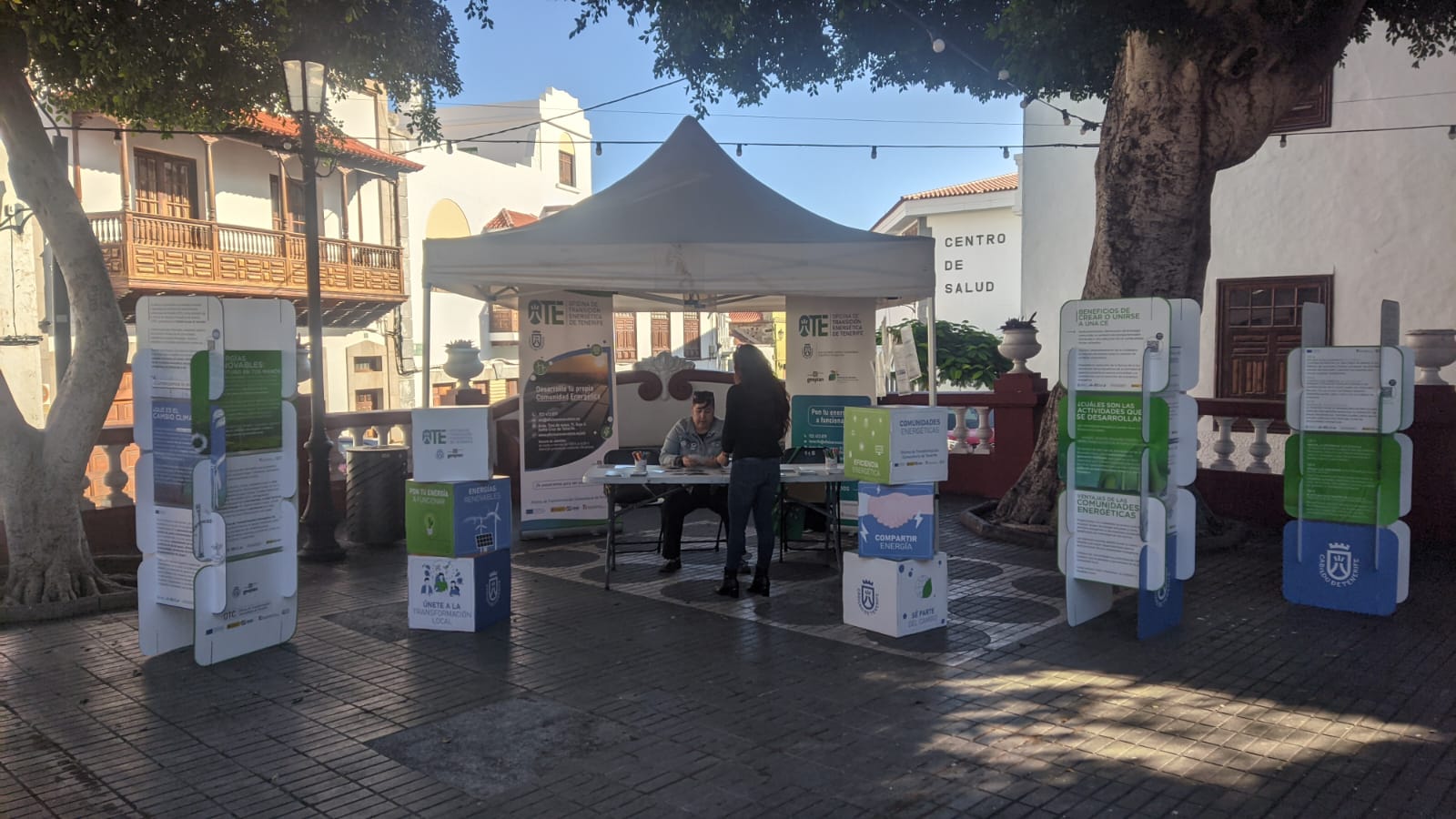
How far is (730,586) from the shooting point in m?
7.31

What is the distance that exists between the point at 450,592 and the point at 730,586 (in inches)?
76.1

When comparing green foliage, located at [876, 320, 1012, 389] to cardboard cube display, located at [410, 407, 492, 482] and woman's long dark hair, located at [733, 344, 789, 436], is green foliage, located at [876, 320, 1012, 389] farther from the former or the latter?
cardboard cube display, located at [410, 407, 492, 482]

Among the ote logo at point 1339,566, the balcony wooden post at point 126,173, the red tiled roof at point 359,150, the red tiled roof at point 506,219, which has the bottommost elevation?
the ote logo at point 1339,566

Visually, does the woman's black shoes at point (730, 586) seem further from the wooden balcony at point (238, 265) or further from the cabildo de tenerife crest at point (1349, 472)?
the wooden balcony at point (238, 265)

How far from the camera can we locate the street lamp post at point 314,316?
8508 millimetres

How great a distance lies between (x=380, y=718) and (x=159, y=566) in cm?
197

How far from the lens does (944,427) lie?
652 cm

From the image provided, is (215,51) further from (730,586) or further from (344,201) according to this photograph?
(344,201)

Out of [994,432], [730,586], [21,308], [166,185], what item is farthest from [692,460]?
[166,185]

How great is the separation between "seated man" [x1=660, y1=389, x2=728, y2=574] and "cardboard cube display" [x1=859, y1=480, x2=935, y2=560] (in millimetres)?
1681

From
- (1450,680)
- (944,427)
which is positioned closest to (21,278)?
(944,427)

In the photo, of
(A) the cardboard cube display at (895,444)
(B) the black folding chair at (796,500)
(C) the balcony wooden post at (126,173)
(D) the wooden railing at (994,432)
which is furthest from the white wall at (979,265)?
(A) the cardboard cube display at (895,444)

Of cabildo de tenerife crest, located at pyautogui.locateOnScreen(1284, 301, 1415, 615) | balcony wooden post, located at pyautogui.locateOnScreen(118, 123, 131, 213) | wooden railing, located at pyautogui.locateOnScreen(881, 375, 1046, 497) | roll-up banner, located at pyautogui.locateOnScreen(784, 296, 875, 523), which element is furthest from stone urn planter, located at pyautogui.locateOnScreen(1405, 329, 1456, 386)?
balcony wooden post, located at pyautogui.locateOnScreen(118, 123, 131, 213)

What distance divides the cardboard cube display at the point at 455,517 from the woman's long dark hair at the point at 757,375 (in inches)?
69.1
